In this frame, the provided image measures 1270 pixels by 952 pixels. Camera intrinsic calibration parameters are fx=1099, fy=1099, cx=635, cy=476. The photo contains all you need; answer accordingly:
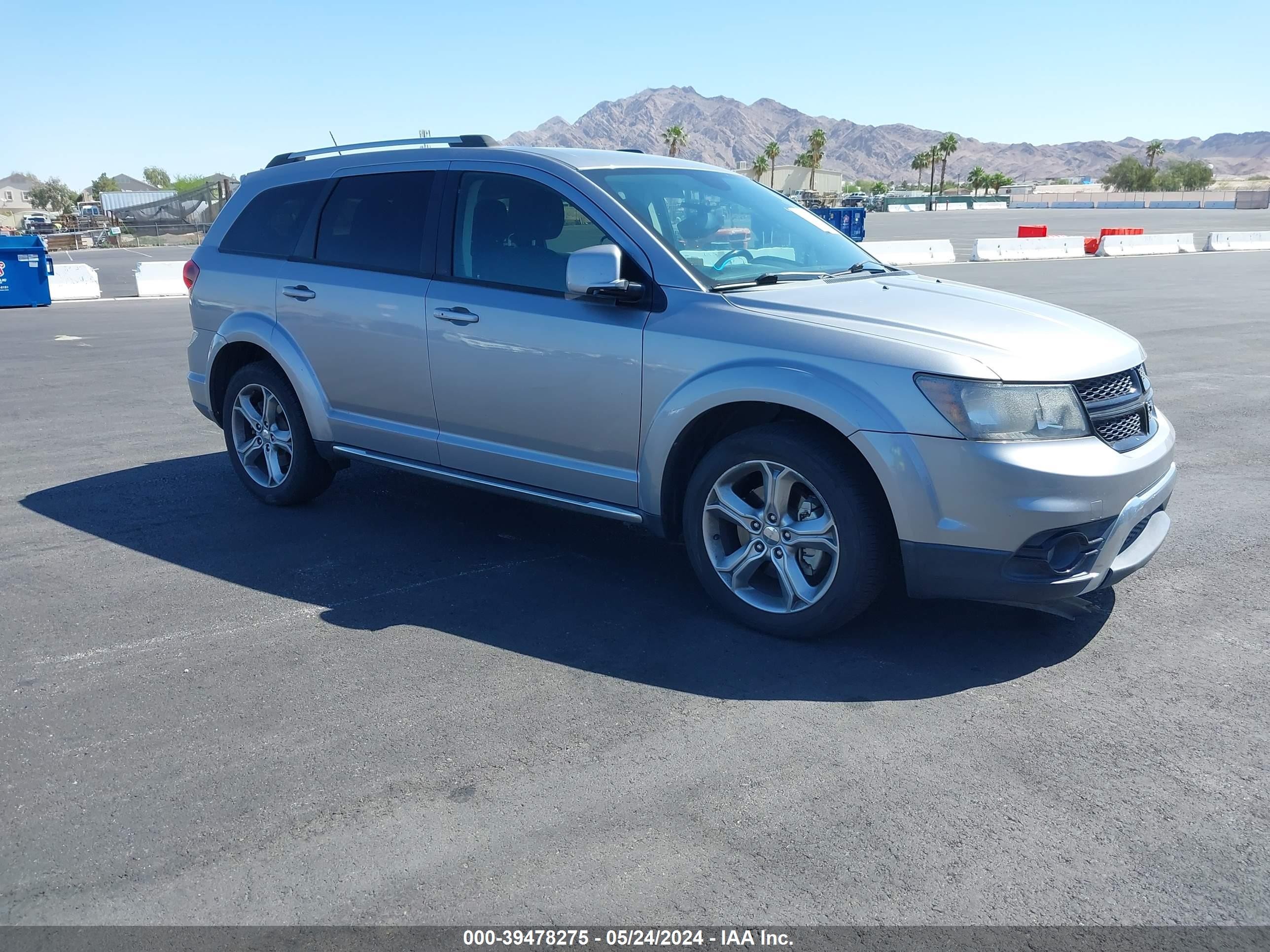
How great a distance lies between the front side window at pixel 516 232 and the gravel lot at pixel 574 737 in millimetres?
1433

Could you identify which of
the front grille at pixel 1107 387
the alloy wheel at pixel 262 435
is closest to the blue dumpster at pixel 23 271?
the alloy wheel at pixel 262 435

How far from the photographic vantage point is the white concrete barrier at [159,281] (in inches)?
889

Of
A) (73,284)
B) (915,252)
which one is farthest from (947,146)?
(73,284)

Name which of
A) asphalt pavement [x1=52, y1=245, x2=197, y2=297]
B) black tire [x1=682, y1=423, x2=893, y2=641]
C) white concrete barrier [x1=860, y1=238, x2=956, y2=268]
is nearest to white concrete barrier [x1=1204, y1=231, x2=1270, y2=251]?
white concrete barrier [x1=860, y1=238, x2=956, y2=268]

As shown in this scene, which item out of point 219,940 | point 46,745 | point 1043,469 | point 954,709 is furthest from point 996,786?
point 46,745

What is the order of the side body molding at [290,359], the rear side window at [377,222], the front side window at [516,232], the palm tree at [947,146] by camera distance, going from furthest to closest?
1. the palm tree at [947,146]
2. the side body molding at [290,359]
3. the rear side window at [377,222]
4. the front side window at [516,232]

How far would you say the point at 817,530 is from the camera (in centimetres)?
437

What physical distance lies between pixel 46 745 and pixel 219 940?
4.55 ft

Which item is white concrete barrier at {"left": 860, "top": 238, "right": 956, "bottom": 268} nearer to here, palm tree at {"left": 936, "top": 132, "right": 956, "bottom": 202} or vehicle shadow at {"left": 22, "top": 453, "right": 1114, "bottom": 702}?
vehicle shadow at {"left": 22, "top": 453, "right": 1114, "bottom": 702}

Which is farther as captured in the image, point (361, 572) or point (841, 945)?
point (361, 572)

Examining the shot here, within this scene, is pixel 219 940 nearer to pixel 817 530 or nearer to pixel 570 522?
pixel 817 530

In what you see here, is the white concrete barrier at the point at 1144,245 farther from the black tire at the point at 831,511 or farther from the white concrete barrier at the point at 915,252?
the black tire at the point at 831,511

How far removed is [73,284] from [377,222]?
1903 cm

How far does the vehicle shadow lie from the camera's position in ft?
13.9
